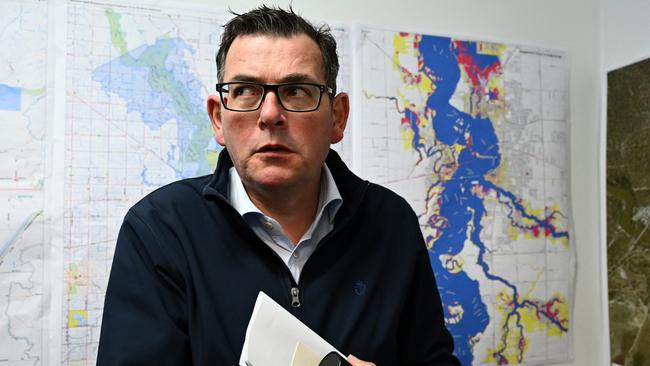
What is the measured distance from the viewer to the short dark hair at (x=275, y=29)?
36.4 inches

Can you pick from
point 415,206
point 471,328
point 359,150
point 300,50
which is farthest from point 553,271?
point 300,50

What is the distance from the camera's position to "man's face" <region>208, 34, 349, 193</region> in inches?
34.9

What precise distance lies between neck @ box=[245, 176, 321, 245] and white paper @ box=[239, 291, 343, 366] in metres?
0.26

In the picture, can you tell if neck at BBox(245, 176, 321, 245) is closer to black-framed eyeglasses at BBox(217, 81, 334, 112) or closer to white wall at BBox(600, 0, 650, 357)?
black-framed eyeglasses at BBox(217, 81, 334, 112)

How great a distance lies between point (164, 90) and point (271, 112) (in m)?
0.57

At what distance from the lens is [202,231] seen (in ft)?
3.01

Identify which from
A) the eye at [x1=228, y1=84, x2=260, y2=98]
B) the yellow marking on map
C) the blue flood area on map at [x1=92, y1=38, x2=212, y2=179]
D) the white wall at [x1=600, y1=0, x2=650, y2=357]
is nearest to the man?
the eye at [x1=228, y1=84, x2=260, y2=98]

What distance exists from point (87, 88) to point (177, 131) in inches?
9.5

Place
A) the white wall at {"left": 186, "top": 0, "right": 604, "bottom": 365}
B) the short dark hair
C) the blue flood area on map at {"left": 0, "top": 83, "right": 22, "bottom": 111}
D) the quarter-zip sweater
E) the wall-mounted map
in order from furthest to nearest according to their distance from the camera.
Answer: the white wall at {"left": 186, "top": 0, "right": 604, "bottom": 365}
the wall-mounted map
the blue flood area on map at {"left": 0, "top": 83, "right": 22, "bottom": 111}
the short dark hair
the quarter-zip sweater

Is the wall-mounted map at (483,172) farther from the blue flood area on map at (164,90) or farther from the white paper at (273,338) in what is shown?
the white paper at (273,338)

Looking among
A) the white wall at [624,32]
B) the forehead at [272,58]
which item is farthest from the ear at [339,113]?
the white wall at [624,32]

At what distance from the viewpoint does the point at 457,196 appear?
5.20ft

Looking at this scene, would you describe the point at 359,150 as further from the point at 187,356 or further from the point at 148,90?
the point at 187,356

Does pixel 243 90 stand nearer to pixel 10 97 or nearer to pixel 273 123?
pixel 273 123
